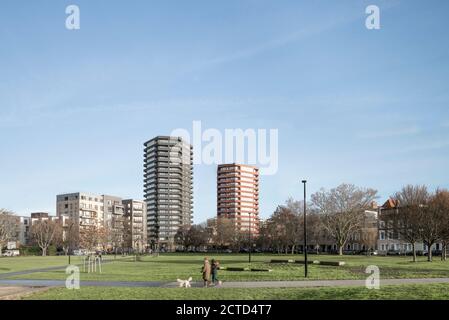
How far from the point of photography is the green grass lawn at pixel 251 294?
21.9 meters

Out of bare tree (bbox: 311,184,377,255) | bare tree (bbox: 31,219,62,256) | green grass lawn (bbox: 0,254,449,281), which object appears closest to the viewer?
green grass lawn (bbox: 0,254,449,281)

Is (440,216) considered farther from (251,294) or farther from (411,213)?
(251,294)

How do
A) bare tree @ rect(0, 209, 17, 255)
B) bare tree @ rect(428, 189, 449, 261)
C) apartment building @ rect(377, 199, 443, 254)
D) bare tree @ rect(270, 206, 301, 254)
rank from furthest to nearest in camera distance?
apartment building @ rect(377, 199, 443, 254) → bare tree @ rect(270, 206, 301, 254) → bare tree @ rect(0, 209, 17, 255) → bare tree @ rect(428, 189, 449, 261)

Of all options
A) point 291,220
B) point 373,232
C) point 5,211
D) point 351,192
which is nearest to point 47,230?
point 5,211

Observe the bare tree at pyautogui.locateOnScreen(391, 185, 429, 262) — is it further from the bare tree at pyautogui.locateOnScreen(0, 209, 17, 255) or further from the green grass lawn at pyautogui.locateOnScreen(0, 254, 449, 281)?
the bare tree at pyautogui.locateOnScreen(0, 209, 17, 255)

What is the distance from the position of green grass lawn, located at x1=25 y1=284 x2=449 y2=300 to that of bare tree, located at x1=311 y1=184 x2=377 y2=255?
73307 millimetres

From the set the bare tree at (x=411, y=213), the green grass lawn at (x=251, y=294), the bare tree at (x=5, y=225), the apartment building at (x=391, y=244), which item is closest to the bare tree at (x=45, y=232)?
the bare tree at (x=5, y=225)

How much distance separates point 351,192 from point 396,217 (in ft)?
51.4

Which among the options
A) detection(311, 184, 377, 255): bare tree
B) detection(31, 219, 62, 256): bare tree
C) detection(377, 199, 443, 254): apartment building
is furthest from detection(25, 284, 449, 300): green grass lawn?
detection(31, 219, 62, 256): bare tree

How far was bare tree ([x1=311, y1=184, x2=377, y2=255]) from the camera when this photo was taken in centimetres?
9712

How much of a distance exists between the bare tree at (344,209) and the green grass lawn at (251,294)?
73.3 meters
